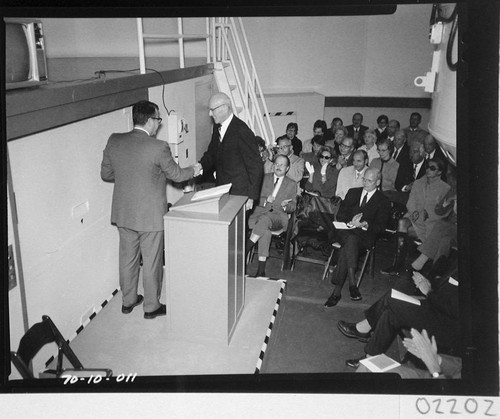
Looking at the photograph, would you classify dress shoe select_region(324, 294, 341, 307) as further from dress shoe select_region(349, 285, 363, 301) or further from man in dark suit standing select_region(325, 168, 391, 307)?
dress shoe select_region(349, 285, 363, 301)

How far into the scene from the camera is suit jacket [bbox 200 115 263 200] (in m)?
3.52

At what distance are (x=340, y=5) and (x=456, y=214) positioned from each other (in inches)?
48.7

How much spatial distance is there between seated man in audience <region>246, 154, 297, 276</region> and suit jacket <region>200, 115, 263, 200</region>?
0.71 m

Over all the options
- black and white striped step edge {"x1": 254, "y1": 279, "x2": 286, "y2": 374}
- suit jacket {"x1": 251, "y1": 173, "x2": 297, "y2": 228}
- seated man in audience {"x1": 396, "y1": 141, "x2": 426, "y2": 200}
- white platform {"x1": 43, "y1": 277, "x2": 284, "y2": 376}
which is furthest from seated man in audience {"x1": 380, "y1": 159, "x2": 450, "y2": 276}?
white platform {"x1": 43, "y1": 277, "x2": 284, "y2": 376}

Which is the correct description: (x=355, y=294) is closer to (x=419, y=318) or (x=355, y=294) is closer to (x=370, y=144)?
(x=419, y=318)

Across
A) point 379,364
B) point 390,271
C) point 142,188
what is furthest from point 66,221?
point 390,271

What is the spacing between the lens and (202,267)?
110 inches

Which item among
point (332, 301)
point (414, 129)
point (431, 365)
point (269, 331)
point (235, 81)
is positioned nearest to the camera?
point (431, 365)

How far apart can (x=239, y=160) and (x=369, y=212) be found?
4.56ft

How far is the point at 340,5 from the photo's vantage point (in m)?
2.05

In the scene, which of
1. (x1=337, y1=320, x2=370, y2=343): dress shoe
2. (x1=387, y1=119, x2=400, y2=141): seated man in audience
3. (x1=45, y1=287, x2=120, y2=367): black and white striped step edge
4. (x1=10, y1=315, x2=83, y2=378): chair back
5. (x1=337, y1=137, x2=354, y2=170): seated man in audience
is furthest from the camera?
(x1=387, y1=119, x2=400, y2=141): seated man in audience

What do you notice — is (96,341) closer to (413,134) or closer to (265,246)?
(265,246)

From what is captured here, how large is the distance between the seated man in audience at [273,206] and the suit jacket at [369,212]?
23.8 inches

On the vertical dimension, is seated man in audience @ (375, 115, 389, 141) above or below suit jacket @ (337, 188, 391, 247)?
above
